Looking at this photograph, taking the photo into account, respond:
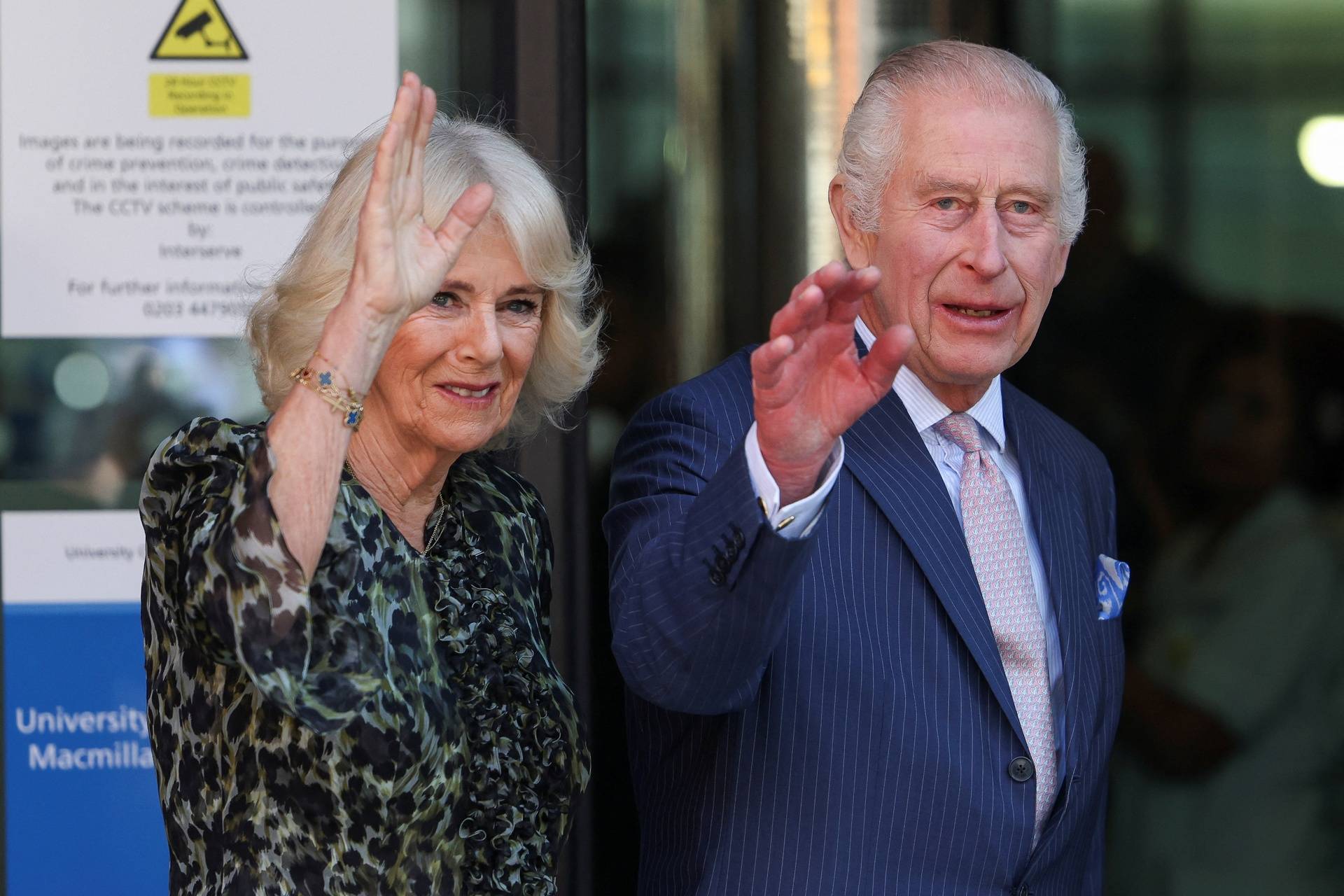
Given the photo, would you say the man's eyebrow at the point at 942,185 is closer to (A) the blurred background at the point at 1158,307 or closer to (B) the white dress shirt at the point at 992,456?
(B) the white dress shirt at the point at 992,456

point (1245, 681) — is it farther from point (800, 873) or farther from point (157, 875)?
point (157, 875)

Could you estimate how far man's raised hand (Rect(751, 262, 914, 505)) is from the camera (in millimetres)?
1651

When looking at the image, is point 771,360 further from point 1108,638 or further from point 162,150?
point 162,150

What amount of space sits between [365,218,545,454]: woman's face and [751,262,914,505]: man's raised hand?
54cm

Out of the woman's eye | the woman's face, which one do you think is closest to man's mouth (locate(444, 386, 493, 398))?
the woman's face

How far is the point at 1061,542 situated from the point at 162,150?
1.94 metres

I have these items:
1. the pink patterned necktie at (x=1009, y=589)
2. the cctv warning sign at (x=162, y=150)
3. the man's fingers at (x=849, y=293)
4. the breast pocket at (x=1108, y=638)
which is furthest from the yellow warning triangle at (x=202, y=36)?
the breast pocket at (x=1108, y=638)

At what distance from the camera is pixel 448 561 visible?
2.17 metres

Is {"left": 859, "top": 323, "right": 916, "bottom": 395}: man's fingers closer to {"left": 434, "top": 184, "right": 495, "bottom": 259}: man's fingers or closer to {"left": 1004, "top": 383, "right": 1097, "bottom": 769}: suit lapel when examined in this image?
{"left": 434, "top": 184, "right": 495, "bottom": 259}: man's fingers

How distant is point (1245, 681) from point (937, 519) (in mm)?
2202

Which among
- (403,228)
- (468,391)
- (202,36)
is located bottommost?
(468,391)

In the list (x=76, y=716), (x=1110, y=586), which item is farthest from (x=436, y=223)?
(x=76, y=716)

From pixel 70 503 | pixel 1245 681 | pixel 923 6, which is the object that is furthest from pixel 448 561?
pixel 1245 681

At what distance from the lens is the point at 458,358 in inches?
82.7
